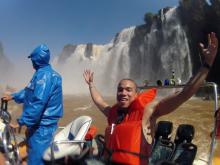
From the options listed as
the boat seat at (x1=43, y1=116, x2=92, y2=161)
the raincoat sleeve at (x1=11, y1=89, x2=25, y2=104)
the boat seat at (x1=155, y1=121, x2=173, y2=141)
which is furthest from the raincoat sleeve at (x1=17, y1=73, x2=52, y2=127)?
the boat seat at (x1=155, y1=121, x2=173, y2=141)

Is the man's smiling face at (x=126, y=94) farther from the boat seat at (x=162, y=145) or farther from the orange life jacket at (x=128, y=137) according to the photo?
the boat seat at (x=162, y=145)

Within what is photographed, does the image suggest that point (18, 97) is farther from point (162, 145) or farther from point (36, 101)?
point (162, 145)

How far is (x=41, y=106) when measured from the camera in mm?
4277

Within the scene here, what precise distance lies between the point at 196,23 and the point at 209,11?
70.6 inches

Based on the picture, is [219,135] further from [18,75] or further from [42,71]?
[18,75]

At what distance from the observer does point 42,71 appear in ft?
14.6

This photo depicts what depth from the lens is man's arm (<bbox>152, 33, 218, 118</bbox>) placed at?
11.5ft

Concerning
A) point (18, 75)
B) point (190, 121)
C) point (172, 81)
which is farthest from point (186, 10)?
point (18, 75)

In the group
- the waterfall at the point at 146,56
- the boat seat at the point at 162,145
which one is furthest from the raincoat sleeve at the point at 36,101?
the waterfall at the point at 146,56

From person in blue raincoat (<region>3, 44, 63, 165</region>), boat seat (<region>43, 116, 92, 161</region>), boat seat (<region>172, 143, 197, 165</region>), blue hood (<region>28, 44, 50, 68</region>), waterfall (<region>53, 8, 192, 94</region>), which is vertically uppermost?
waterfall (<region>53, 8, 192, 94</region>)

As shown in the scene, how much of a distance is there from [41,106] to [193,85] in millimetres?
1725

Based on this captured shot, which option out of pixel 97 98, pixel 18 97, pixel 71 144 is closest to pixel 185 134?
pixel 97 98

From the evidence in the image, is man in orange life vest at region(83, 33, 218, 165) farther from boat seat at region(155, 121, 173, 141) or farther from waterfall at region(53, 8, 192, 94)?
waterfall at region(53, 8, 192, 94)

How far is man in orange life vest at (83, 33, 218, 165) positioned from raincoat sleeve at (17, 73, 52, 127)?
82 centimetres
